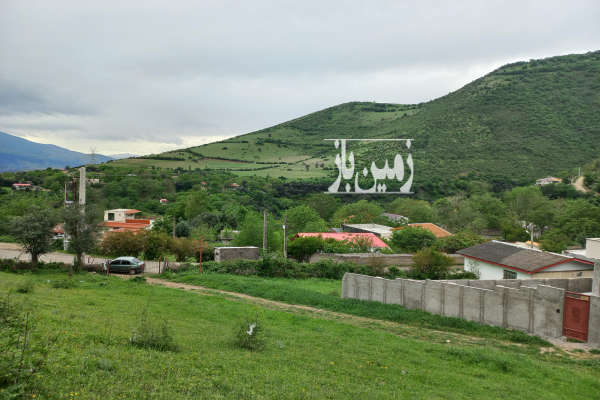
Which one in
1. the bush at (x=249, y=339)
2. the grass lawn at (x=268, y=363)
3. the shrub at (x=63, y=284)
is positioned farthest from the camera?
the shrub at (x=63, y=284)

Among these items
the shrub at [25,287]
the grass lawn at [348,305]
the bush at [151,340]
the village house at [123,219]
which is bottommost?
the grass lawn at [348,305]

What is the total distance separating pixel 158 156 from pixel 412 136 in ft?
210

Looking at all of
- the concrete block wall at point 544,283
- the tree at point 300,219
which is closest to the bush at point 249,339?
the concrete block wall at point 544,283

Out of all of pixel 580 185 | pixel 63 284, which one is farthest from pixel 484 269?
pixel 580 185

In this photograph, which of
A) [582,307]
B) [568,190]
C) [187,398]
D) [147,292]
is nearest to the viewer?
[187,398]

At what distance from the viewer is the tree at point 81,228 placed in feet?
79.9

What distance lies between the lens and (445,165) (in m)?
85.4

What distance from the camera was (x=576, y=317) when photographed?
48.0ft

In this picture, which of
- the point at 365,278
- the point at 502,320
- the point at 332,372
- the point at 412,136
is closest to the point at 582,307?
the point at 502,320

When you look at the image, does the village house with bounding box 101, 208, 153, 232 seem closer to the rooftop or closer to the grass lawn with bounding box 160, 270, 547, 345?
the grass lawn with bounding box 160, 270, 547, 345

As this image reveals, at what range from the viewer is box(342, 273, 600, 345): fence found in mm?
15075

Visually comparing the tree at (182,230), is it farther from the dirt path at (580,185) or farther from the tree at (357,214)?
the dirt path at (580,185)

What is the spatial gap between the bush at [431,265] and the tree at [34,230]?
23.2 meters

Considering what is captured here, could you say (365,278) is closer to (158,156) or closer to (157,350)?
(157,350)
